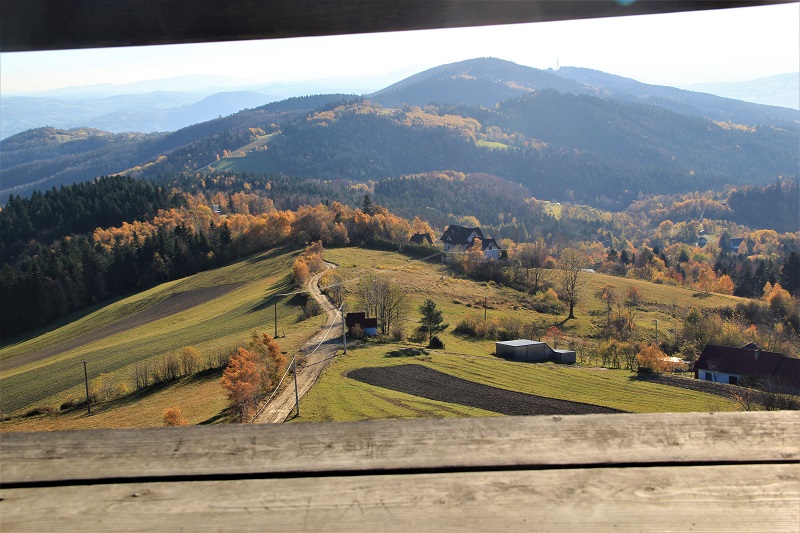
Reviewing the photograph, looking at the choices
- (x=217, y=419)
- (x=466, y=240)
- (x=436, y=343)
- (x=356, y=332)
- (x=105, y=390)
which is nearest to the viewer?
(x=217, y=419)

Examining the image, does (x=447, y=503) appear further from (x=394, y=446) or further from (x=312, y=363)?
(x=312, y=363)

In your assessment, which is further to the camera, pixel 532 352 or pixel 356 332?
pixel 356 332

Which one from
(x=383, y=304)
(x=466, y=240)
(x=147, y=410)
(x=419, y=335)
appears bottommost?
(x=419, y=335)

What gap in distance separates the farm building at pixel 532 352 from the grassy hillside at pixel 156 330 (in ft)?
50.1

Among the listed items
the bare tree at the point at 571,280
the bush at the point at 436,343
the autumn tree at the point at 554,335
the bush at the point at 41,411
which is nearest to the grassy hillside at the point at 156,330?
the bush at the point at 41,411

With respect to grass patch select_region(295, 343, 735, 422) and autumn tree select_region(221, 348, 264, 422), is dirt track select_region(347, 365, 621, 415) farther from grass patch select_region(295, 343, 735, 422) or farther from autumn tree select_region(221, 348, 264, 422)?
autumn tree select_region(221, 348, 264, 422)

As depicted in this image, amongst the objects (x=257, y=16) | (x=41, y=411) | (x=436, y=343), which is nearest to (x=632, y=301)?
(x=436, y=343)

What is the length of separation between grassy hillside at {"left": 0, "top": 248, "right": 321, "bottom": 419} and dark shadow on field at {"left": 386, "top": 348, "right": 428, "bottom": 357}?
7.27 metres

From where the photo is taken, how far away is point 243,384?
32.2m

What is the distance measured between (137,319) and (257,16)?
72640 mm

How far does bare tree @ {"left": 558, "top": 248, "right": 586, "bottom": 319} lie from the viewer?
68.9 meters

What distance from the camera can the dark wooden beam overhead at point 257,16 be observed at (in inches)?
74.1

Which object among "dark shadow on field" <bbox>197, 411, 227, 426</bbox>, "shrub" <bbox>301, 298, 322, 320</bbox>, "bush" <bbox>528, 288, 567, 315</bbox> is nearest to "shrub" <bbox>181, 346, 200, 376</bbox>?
"dark shadow on field" <bbox>197, 411, 227, 426</bbox>

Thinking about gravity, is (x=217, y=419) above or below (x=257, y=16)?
below
